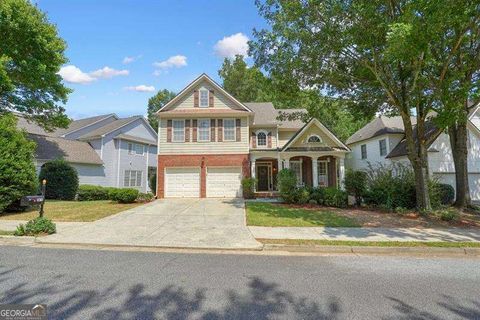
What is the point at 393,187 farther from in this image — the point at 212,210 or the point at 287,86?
→ the point at 212,210

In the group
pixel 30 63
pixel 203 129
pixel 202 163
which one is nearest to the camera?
pixel 30 63

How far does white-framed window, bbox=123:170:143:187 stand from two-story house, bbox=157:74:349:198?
32.0 ft

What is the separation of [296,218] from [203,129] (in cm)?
1122

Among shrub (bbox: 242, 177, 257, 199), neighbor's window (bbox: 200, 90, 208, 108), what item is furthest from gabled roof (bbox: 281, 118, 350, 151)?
neighbor's window (bbox: 200, 90, 208, 108)

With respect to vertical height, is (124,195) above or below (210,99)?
below

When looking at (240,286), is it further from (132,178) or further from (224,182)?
(132,178)

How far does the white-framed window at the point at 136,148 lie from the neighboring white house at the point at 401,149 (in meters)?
22.1

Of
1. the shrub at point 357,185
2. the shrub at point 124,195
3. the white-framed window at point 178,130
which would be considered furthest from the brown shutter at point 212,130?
the shrub at point 357,185

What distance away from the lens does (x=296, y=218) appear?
11617mm

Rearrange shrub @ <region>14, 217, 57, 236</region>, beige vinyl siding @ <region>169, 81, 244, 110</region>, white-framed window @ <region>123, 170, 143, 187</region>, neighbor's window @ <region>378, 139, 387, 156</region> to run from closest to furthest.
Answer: shrub @ <region>14, 217, 57, 236</region> < beige vinyl siding @ <region>169, 81, 244, 110</region> < neighbor's window @ <region>378, 139, 387, 156</region> < white-framed window @ <region>123, 170, 143, 187</region>

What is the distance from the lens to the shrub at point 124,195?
53.9ft

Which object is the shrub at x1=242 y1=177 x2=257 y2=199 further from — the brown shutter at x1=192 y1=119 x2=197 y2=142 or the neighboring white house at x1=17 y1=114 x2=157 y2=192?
the neighboring white house at x1=17 y1=114 x2=157 y2=192

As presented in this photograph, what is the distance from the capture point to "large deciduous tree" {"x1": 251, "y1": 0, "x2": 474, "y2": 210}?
11.4 metres

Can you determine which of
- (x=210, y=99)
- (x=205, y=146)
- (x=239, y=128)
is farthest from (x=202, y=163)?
(x=210, y=99)
